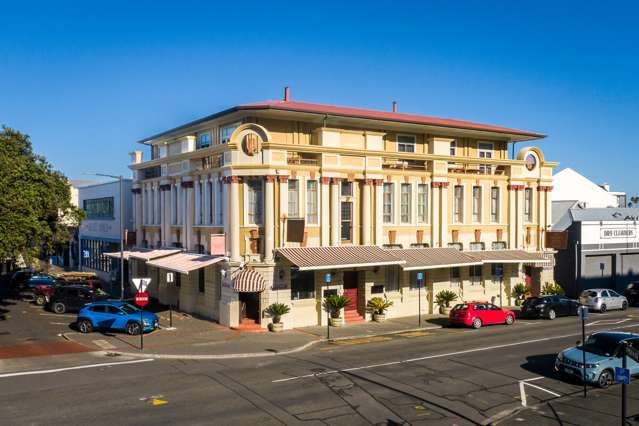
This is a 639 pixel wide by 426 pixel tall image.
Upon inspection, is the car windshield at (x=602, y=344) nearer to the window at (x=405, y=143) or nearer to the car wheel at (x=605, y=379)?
the car wheel at (x=605, y=379)

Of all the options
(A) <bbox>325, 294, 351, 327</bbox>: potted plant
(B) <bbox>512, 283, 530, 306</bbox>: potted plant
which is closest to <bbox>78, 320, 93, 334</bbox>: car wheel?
(A) <bbox>325, 294, 351, 327</bbox>: potted plant

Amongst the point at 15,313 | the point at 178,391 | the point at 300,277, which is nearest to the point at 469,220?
the point at 300,277

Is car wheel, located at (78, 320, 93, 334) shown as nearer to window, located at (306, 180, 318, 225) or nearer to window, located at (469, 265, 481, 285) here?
window, located at (306, 180, 318, 225)

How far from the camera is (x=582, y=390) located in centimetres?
1936

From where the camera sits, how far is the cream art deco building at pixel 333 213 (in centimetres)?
3159

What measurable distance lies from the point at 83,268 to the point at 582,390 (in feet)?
186

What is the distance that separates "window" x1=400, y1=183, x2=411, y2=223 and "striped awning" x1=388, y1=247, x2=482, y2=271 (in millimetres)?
2071

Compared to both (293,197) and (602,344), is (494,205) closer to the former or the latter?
(293,197)

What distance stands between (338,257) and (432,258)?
6.85 meters

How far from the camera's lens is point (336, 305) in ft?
106

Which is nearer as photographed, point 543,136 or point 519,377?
point 519,377

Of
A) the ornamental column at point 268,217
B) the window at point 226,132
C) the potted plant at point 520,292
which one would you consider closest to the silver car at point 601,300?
→ the potted plant at point 520,292

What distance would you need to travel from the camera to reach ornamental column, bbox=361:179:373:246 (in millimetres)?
34625

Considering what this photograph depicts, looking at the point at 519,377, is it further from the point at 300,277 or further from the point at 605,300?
the point at 605,300
